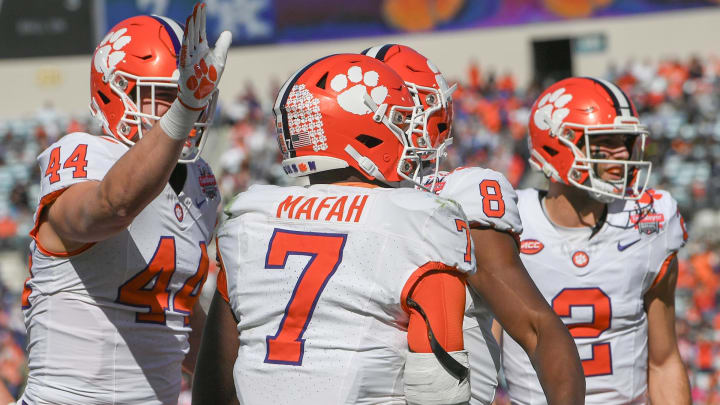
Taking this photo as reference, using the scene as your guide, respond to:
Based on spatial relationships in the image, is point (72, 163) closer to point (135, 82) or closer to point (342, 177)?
point (135, 82)

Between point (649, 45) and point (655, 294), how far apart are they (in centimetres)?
1995

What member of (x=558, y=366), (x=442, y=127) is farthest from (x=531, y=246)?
(x=558, y=366)

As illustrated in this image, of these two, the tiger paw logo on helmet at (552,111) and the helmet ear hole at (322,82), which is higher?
the helmet ear hole at (322,82)

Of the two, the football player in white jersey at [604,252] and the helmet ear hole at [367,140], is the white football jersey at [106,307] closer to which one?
the helmet ear hole at [367,140]

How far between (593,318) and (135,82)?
1953mm

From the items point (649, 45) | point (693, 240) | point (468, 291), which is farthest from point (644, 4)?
point (468, 291)

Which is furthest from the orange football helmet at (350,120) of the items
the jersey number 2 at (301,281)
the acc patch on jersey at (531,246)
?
the acc patch on jersey at (531,246)

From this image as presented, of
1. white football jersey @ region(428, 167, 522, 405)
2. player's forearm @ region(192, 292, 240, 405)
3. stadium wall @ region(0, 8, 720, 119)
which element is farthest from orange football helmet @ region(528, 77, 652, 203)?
stadium wall @ region(0, 8, 720, 119)

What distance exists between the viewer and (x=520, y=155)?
15664 millimetres

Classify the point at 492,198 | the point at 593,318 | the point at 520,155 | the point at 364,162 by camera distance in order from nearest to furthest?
the point at 364,162 < the point at 492,198 < the point at 593,318 < the point at 520,155

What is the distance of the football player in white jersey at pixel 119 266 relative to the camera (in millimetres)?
2955

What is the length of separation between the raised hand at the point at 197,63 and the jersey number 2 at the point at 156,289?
0.88 meters

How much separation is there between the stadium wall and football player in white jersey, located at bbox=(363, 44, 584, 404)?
789 inches

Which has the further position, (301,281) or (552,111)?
(552,111)
